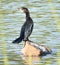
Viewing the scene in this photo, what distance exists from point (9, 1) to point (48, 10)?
3.03m

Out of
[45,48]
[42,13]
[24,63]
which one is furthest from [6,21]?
[24,63]

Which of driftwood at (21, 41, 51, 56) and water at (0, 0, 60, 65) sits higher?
driftwood at (21, 41, 51, 56)

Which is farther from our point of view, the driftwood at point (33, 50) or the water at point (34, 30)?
the driftwood at point (33, 50)

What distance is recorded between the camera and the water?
9909mm

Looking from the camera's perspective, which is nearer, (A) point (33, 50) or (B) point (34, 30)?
(A) point (33, 50)

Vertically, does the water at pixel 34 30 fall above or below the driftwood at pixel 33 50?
below

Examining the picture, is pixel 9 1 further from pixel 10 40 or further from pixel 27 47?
pixel 27 47

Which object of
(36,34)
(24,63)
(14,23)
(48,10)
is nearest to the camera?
(24,63)

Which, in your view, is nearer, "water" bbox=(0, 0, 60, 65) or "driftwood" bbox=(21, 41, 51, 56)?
"water" bbox=(0, 0, 60, 65)

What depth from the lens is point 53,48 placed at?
11.0m

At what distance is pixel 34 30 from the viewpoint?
13211 mm

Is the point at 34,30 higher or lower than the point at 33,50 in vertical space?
lower

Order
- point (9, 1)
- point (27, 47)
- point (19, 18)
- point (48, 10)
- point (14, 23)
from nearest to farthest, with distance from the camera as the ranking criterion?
point (27, 47) → point (14, 23) → point (19, 18) → point (48, 10) → point (9, 1)

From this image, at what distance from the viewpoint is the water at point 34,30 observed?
9909 mm
